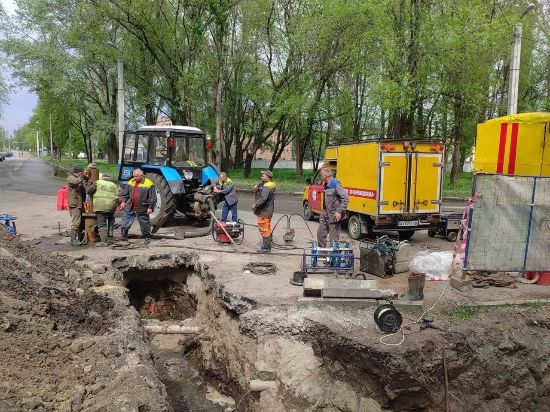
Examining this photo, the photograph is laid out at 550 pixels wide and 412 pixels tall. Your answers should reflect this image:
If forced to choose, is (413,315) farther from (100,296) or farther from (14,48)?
(14,48)

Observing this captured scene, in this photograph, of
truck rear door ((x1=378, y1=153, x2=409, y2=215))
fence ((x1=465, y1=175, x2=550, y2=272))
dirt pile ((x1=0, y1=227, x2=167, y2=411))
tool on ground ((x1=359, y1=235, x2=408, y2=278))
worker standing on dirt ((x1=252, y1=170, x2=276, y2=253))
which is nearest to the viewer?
dirt pile ((x1=0, y1=227, x2=167, y2=411))

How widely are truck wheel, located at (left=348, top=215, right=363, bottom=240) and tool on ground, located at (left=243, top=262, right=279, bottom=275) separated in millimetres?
3555

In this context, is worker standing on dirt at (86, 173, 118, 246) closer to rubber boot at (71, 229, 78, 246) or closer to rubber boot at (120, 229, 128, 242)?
rubber boot at (120, 229, 128, 242)

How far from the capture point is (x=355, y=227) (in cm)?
1123

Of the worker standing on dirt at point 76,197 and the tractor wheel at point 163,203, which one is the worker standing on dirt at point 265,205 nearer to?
the tractor wheel at point 163,203

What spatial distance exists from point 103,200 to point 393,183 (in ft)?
21.1

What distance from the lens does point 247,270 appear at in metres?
8.01

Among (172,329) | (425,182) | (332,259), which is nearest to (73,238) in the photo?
(172,329)

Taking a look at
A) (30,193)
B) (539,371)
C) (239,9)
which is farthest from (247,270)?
(239,9)

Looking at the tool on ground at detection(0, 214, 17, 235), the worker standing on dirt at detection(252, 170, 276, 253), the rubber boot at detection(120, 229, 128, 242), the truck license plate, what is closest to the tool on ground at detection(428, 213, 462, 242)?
the truck license plate

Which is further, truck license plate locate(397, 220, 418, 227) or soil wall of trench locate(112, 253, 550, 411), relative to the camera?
truck license plate locate(397, 220, 418, 227)

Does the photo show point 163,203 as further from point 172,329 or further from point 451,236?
point 451,236

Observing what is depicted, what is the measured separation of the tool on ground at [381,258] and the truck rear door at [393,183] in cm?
251

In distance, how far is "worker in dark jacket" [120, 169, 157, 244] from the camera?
32.3 feet
